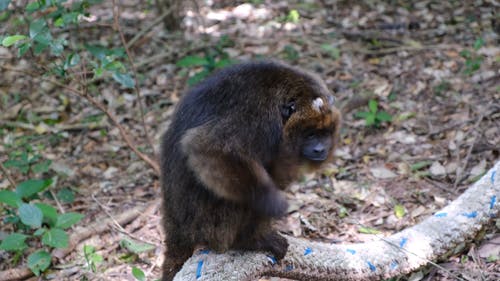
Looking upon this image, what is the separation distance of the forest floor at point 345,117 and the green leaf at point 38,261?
0.77ft

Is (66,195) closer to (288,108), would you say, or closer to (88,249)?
(88,249)

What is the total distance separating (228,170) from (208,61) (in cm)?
356

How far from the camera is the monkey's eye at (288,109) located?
12.2 ft

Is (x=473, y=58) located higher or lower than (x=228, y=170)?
lower

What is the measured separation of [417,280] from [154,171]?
3.00 metres

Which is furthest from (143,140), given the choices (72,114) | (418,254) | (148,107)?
(418,254)

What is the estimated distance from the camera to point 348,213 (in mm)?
5102

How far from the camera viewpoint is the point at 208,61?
681 centimetres

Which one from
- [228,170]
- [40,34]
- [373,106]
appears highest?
[40,34]

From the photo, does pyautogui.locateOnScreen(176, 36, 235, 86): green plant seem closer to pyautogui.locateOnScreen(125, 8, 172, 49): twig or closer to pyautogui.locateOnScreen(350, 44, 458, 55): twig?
pyautogui.locateOnScreen(125, 8, 172, 49): twig

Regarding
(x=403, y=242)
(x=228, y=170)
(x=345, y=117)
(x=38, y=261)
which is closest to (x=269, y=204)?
(x=228, y=170)

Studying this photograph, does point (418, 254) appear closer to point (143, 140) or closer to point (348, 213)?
point (348, 213)

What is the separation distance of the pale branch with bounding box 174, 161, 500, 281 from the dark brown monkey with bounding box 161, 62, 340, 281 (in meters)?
0.11

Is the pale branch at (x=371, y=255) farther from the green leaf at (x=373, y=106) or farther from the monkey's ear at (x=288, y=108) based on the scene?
the green leaf at (x=373, y=106)
